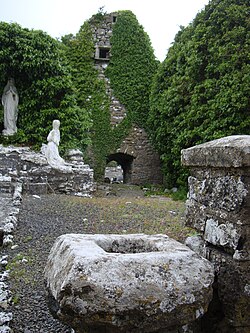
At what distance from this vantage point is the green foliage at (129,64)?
709 inches

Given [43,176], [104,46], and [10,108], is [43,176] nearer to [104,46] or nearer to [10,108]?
[10,108]

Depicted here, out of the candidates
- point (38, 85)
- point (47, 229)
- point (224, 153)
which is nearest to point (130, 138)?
point (38, 85)

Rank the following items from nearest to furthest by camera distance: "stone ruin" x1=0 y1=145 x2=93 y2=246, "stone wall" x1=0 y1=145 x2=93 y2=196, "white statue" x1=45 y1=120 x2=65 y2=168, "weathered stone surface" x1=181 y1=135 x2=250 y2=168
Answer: "weathered stone surface" x1=181 y1=135 x2=250 y2=168, "stone ruin" x1=0 y1=145 x2=93 y2=246, "stone wall" x1=0 y1=145 x2=93 y2=196, "white statue" x1=45 y1=120 x2=65 y2=168

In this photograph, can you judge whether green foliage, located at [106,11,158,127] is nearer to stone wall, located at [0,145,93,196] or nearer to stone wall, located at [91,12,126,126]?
stone wall, located at [91,12,126,126]

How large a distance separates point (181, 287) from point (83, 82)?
665 inches

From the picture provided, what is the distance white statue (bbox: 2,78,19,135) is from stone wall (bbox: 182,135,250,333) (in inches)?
558

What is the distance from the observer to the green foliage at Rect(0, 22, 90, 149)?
15461 millimetres

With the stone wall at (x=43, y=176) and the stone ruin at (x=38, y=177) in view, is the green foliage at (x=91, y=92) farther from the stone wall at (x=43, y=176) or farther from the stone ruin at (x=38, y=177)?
the stone wall at (x=43, y=176)

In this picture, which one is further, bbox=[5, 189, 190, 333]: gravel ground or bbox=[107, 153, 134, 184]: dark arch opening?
bbox=[107, 153, 134, 184]: dark arch opening

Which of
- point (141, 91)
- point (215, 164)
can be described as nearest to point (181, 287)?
point (215, 164)

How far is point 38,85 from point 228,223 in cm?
1494

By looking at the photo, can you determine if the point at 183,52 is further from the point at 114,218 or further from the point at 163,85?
the point at 114,218

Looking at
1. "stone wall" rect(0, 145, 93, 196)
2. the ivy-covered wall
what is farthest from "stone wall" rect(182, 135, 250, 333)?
the ivy-covered wall

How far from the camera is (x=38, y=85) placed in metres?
15.9
